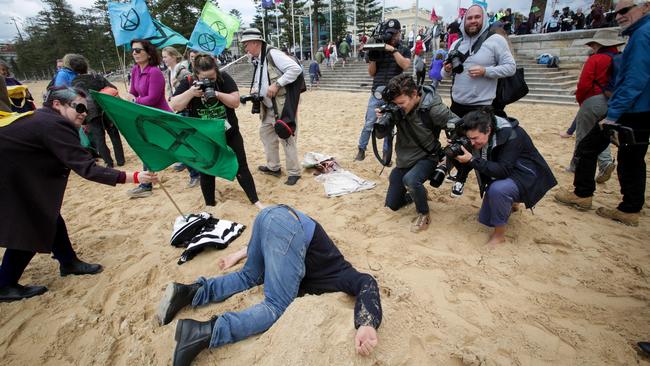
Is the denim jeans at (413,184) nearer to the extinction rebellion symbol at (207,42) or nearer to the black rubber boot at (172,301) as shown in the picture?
the black rubber boot at (172,301)

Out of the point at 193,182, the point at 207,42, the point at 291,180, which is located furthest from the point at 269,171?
the point at 207,42

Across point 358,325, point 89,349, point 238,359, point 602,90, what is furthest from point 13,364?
point 602,90

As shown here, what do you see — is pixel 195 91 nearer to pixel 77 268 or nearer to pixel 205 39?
pixel 77 268

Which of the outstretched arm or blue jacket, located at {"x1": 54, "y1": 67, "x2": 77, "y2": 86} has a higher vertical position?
blue jacket, located at {"x1": 54, "y1": 67, "x2": 77, "y2": 86}

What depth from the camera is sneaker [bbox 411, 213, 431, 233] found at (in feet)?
9.70

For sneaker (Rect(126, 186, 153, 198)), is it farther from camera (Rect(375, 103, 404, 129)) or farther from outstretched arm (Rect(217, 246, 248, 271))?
camera (Rect(375, 103, 404, 129))

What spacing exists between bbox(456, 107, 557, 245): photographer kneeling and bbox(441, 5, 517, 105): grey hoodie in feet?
2.12

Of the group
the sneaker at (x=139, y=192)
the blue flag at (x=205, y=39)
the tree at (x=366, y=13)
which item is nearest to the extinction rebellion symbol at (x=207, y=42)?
the blue flag at (x=205, y=39)

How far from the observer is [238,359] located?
1.63 m

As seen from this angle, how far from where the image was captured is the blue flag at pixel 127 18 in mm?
4684

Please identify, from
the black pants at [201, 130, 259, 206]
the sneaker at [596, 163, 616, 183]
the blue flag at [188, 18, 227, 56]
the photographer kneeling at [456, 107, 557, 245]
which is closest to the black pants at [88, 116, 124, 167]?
the blue flag at [188, 18, 227, 56]

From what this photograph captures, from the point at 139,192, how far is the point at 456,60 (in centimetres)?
432

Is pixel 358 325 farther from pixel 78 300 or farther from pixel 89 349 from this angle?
pixel 78 300

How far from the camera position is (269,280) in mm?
1894
